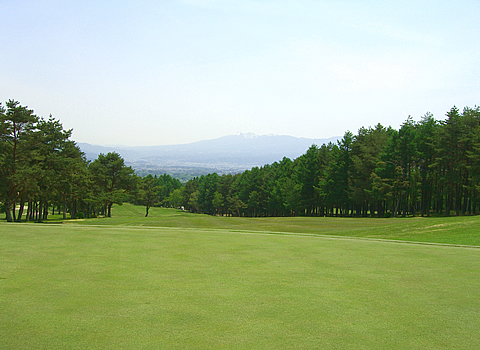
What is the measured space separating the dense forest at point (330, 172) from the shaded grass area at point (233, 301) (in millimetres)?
38034

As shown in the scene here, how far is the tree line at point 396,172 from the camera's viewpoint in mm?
58344

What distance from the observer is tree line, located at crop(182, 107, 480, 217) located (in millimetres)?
58344

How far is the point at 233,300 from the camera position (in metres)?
7.01

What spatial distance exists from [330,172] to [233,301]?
2803 inches

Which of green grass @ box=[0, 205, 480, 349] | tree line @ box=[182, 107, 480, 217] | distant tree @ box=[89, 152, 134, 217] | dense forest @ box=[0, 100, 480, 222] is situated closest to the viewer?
green grass @ box=[0, 205, 480, 349]

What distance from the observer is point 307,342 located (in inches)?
202

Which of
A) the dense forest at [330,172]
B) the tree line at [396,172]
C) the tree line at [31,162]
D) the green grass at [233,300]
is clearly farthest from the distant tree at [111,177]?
the green grass at [233,300]

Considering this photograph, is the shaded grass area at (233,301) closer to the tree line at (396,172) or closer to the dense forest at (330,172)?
the dense forest at (330,172)

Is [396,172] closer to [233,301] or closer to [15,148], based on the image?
[15,148]

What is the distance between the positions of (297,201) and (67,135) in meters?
50.1

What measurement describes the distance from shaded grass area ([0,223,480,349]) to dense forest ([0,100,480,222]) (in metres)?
38.0

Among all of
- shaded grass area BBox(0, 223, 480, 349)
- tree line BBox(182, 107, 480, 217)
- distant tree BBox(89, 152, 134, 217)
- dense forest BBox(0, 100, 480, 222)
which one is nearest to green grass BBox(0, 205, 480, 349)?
shaded grass area BBox(0, 223, 480, 349)

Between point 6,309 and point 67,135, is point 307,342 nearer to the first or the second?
point 6,309

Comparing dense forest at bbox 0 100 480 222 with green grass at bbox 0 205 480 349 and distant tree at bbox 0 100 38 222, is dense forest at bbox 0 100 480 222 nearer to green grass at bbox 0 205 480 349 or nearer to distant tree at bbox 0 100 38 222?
distant tree at bbox 0 100 38 222
